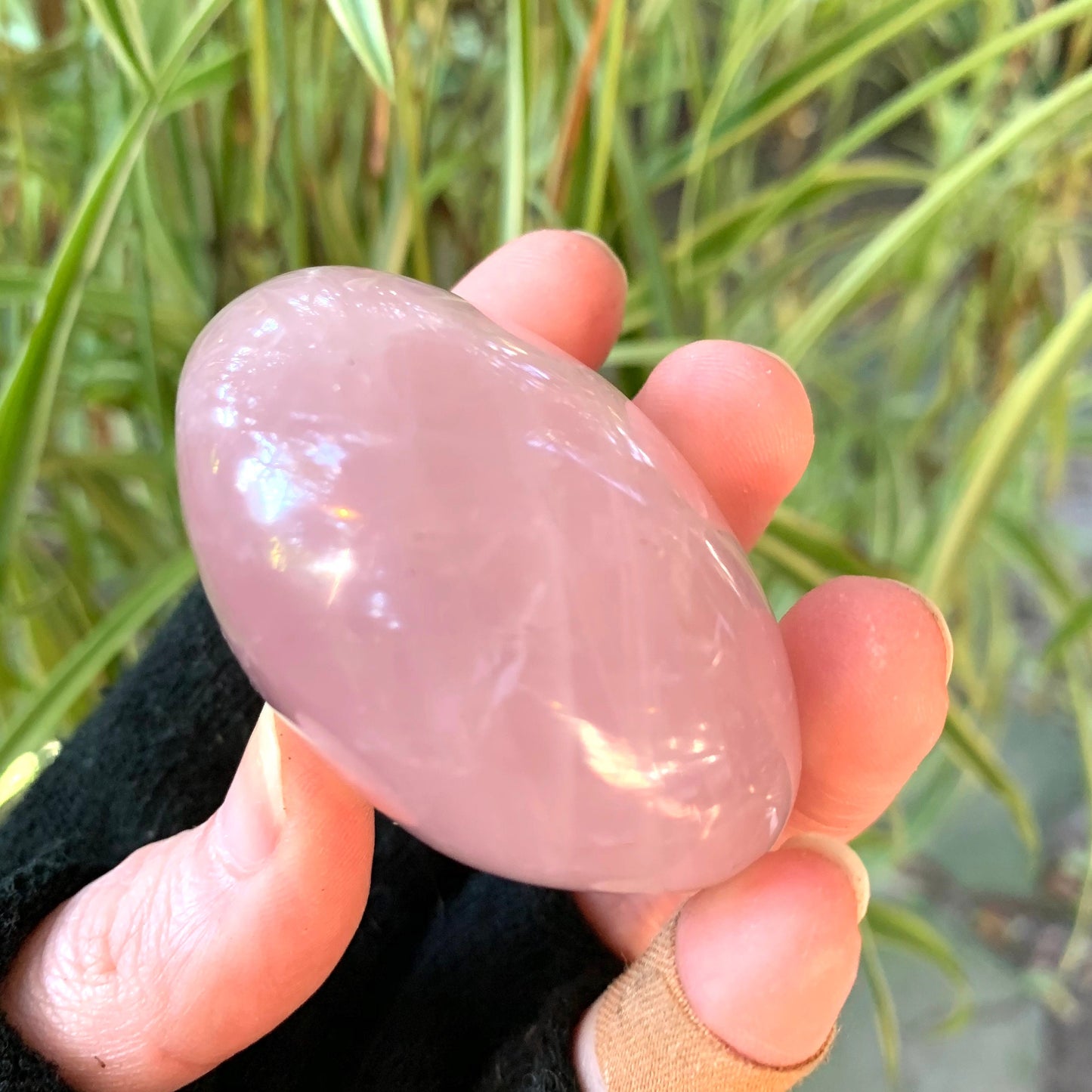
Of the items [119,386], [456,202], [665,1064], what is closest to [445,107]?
[456,202]

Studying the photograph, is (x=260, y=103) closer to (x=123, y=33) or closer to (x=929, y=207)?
(x=123, y=33)

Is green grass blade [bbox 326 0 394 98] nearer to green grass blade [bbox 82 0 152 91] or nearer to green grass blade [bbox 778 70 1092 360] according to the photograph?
green grass blade [bbox 82 0 152 91]

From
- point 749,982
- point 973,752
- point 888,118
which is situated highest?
point 888,118

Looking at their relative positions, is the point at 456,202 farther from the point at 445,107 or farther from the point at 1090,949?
the point at 1090,949

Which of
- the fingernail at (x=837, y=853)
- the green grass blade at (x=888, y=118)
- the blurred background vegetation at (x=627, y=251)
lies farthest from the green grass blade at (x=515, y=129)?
the fingernail at (x=837, y=853)

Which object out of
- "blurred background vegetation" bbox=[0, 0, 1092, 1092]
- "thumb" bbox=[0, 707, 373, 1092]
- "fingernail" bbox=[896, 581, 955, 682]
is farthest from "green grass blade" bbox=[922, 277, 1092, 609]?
"thumb" bbox=[0, 707, 373, 1092]

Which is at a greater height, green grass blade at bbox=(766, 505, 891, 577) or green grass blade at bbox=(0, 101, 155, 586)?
green grass blade at bbox=(0, 101, 155, 586)

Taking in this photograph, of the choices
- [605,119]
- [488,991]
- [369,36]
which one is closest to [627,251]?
[605,119]
